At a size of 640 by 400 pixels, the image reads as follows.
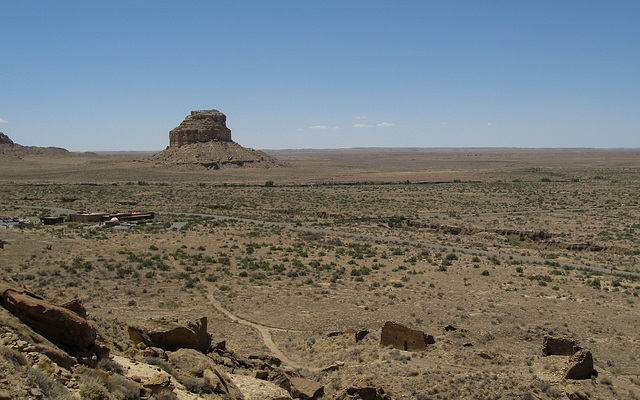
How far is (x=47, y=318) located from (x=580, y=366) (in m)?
11.8

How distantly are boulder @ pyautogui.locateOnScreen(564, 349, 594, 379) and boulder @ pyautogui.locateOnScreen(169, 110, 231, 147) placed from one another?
117m

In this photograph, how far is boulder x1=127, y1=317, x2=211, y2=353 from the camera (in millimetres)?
11758

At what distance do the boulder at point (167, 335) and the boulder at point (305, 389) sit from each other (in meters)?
2.38

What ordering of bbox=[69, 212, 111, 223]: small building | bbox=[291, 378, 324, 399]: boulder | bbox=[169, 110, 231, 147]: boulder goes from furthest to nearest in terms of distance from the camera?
bbox=[169, 110, 231, 147]: boulder, bbox=[69, 212, 111, 223]: small building, bbox=[291, 378, 324, 399]: boulder

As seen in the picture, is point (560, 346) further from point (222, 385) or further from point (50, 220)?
point (50, 220)

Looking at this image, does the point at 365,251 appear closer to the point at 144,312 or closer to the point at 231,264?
the point at 231,264

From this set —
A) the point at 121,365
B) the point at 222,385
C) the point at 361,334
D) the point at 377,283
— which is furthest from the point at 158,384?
the point at 377,283

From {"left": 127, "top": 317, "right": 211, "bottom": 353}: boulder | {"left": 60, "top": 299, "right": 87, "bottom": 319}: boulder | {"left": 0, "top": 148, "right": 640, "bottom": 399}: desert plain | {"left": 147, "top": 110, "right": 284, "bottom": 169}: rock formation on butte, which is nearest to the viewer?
{"left": 60, "top": 299, "right": 87, "bottom": 319}: boulder

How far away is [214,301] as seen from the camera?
66.9 feet

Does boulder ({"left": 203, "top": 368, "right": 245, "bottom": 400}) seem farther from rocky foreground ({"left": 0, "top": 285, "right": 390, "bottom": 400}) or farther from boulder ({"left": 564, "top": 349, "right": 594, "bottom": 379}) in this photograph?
boulder ({"left": 564, "top": 349, "right": 594, "bottom": 379})

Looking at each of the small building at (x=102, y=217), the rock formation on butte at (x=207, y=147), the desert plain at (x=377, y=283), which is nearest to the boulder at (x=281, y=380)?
the desert plain at (x=377, y=283)

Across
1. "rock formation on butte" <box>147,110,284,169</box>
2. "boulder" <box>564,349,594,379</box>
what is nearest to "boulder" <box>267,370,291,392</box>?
"boulder" <box>564,349,594,379</box>

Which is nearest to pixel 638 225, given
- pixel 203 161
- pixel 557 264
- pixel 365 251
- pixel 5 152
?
pixel 557 264

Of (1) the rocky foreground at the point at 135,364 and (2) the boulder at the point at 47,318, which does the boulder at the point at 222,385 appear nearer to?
(1) the rocky foreground at the point at 135,364
